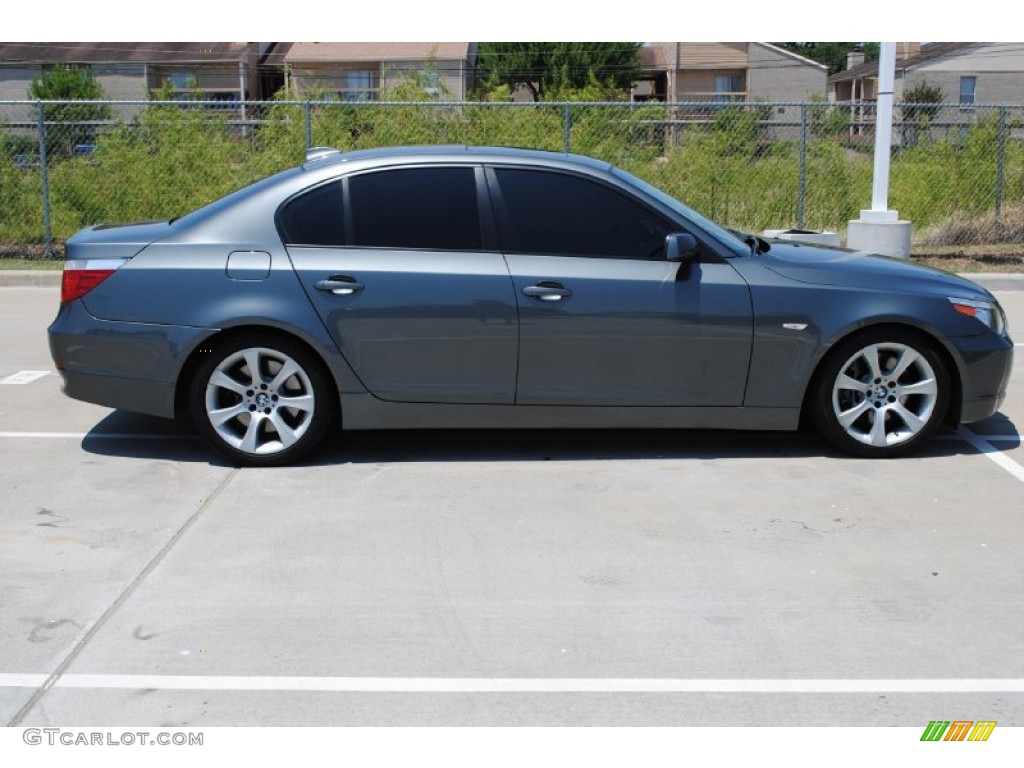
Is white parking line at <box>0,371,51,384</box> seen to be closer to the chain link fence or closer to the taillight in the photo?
the taillight

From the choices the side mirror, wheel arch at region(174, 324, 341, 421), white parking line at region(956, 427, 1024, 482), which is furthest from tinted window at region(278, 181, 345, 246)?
white parking line at region(956, 427, 1024, 482)

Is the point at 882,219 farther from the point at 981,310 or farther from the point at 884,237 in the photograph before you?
the point at 981,310

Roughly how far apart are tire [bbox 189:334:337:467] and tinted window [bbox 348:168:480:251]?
0.75m

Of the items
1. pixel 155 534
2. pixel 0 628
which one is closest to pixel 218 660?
pixel 0 628

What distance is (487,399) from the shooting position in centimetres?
666

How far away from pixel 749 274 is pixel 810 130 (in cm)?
1047

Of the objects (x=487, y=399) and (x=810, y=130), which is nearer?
(x=487, y=399)

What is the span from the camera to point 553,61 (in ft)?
155

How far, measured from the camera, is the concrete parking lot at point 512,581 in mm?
4109

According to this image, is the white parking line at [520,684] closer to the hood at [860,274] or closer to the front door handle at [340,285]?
the front door handle at [340,285]

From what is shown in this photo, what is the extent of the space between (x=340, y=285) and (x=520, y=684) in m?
2.95

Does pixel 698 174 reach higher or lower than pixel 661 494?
higher

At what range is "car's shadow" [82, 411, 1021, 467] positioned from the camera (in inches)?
275

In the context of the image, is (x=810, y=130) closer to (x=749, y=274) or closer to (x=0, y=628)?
(x=749, y=274)
